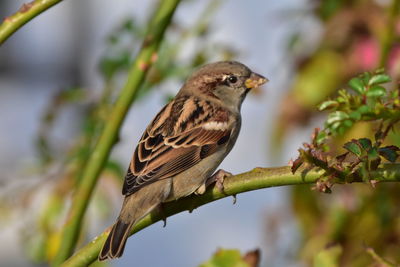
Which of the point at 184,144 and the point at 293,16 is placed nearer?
the point at 184,144

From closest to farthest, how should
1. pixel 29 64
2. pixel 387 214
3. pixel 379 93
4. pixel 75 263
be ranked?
pixel 379 93, pixel 75 263, pixel 387 214, pixel 29 64

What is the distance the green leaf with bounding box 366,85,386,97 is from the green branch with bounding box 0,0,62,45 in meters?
0.65

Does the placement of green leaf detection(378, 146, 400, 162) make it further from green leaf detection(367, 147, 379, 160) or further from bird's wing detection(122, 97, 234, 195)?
bird's wing detection(122, 97, 234, 195)


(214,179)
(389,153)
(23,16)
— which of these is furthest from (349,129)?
(23,16)

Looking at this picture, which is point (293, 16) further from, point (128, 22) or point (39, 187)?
point (39, 187)

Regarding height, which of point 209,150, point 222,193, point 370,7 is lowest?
point 222,193

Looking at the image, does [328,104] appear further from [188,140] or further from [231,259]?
[188,140]

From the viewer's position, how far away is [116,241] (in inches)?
76.1

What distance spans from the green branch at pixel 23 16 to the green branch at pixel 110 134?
1.17 ft

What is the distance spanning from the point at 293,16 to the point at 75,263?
161 centimetres

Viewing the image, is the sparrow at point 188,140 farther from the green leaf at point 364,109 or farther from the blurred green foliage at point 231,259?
the green leaf at point 364,109

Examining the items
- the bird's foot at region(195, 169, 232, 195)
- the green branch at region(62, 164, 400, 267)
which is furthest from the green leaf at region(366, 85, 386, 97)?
the bird's foot at region(195, 169, 232, 195)

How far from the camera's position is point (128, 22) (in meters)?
2.70

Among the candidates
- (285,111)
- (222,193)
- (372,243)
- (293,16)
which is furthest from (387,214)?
(222,193)
